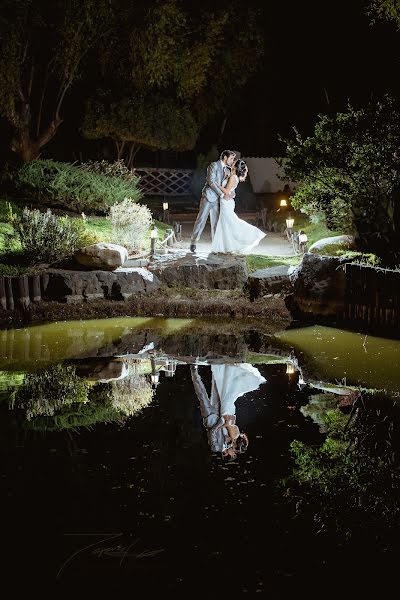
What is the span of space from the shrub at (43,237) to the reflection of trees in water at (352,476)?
799 cm

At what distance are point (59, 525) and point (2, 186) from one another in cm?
1641

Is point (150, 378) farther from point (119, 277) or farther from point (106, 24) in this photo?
point (106, 24)

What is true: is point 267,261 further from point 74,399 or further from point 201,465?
point 201,465

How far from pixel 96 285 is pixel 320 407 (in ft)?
21.4

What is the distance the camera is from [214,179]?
14977mm

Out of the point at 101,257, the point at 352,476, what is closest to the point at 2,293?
the point at 101,257

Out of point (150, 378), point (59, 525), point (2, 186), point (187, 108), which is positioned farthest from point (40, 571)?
A: point (187, 108)

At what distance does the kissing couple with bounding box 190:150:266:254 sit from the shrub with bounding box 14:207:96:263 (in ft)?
8.39

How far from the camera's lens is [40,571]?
513 centimetres

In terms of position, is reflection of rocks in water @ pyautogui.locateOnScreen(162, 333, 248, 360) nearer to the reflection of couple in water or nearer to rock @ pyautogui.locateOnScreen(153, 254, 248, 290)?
the reflection of couple in water

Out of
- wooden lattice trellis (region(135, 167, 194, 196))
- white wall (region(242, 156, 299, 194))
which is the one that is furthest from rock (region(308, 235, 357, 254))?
wooden lattice trellis (region(135, 167, 194, 196))

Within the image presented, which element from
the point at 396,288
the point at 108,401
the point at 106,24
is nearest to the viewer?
the point at 108,401

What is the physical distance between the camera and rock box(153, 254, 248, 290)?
1438 cm

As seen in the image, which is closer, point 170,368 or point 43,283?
point 170,368
